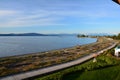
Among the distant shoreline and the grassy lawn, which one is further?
the distant shoreline

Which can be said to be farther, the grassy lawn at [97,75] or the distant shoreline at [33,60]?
the distant shoreline at [33,60]

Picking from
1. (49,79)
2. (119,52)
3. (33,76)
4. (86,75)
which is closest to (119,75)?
(86,75)

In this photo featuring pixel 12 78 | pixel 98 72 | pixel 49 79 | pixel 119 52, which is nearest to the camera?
pixel 49 79

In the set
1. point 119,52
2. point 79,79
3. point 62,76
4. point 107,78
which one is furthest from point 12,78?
point 119,52

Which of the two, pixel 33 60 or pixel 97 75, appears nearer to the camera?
pixel 97 75

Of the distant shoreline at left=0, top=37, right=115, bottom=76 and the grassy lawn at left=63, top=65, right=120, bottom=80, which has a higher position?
the grassy lawn at left=63, top=65, right=120, bottom=80

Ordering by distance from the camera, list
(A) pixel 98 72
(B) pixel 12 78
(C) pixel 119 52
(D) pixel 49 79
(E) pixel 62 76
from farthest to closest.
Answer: (C) pixel 119 52
(B) pixel 12 78
(A) pixel 98 72
(E) pixel 62 76
(D) pixel 49 79

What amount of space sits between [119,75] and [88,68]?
10.4ft

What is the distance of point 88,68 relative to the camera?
20.3m

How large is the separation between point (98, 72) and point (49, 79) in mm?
4637

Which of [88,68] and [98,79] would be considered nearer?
[98,79]

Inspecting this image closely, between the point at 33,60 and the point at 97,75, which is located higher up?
the point at 97,75

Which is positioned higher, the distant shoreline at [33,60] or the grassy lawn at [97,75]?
the grassy lawn at [97,75]

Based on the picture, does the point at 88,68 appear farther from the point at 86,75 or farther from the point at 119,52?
the point at 119,52
